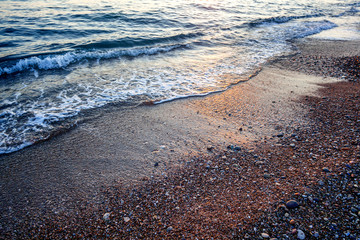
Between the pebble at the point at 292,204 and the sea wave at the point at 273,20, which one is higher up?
the sea wave at the point at 273,20

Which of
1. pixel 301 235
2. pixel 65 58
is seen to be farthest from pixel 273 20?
pixel 301 235

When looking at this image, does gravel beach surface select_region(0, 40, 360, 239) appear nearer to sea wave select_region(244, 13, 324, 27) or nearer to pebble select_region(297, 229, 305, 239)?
pebble select_region(297, 229, 305, 239)

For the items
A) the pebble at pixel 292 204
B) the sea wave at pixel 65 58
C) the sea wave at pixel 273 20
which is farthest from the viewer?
the sea wave at pixel 273 20

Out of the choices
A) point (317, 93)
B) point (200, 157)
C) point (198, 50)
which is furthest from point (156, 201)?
point (198, 50)

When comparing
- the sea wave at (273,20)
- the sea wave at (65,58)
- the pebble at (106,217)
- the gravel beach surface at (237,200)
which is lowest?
the pebble at (106,217)

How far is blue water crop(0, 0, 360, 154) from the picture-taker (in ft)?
16.9

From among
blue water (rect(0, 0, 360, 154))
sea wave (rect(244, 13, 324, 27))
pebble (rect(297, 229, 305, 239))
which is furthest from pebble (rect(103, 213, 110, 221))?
sea wave (rect(244, 13, 324, 27))

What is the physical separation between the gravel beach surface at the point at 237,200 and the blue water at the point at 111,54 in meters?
2.27

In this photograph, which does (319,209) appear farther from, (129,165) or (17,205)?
(17,205)

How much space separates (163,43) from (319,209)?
31.2 ft

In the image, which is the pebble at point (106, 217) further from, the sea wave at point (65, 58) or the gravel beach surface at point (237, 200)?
the sea wave at point (65, 58)

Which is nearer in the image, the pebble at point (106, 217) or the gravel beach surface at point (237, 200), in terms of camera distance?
the gravel beach surface at point (237, 200)

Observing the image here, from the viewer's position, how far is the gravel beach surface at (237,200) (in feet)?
7.86

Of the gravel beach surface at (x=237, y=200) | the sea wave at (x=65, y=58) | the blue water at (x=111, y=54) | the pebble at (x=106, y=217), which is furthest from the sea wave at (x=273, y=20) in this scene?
the pebble at (x=106, y=217)
